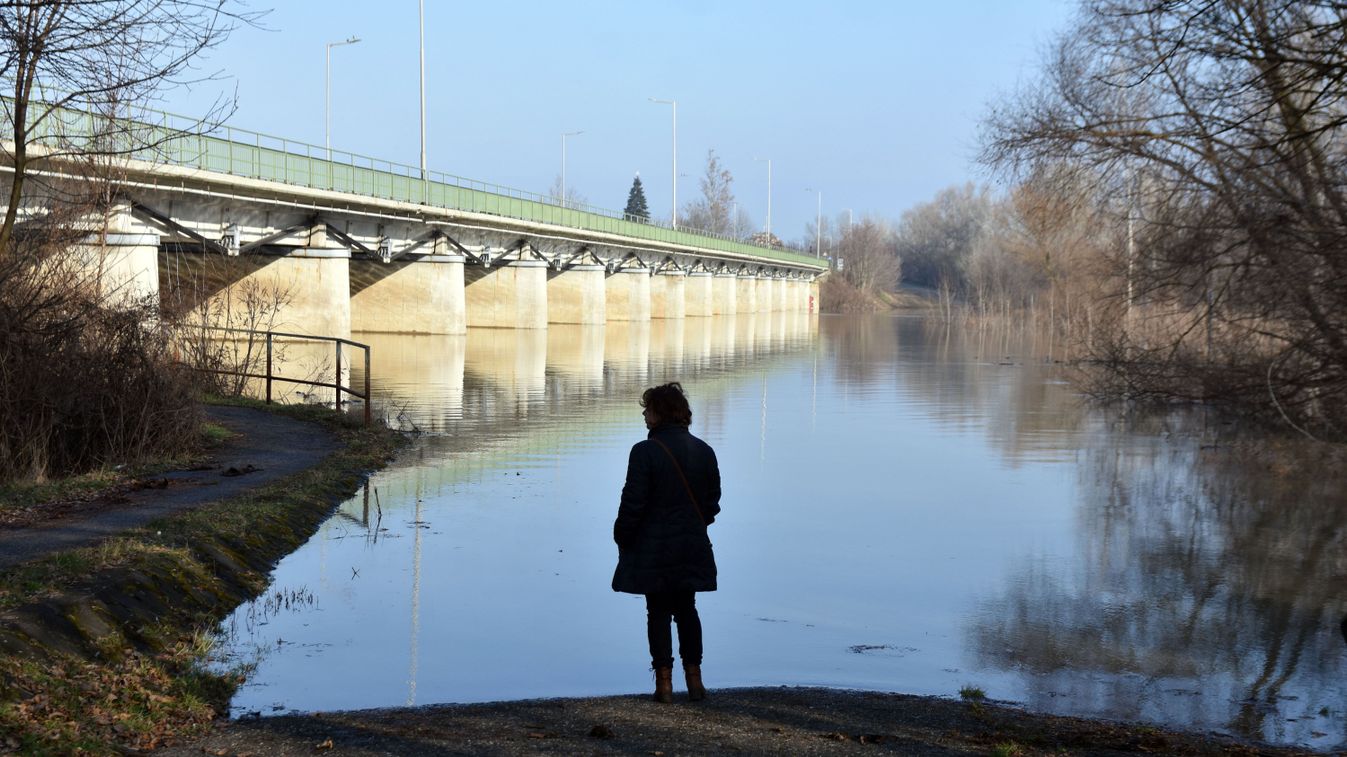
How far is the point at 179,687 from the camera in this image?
25.1 feet

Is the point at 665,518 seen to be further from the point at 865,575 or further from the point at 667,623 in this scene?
the point at 865,575

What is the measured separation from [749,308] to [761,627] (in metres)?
110

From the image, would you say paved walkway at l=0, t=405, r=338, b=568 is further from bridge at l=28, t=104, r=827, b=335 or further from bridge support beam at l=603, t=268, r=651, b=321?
bridge support beam at l=603, t=268, r=651, b=321

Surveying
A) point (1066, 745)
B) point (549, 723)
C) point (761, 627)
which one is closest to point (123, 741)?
point (549, 723)

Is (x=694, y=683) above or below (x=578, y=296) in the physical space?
below

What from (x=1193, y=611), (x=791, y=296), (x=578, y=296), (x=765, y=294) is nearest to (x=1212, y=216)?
(x=1193, y=611)

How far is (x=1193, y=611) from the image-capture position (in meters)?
11.9

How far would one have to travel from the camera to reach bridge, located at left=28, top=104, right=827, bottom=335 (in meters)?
30.9

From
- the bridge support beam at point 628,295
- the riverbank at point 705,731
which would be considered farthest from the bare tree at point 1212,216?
the bridge support beam at point 628,295

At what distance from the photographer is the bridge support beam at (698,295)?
103 meters

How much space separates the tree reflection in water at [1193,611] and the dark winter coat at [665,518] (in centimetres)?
273

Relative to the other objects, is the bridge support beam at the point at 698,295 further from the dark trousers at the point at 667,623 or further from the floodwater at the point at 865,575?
the dark trousers at the point at 667,623

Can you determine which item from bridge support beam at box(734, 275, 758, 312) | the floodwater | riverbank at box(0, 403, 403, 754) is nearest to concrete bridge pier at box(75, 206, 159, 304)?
the floodwater

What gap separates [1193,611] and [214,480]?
9.89 meters
